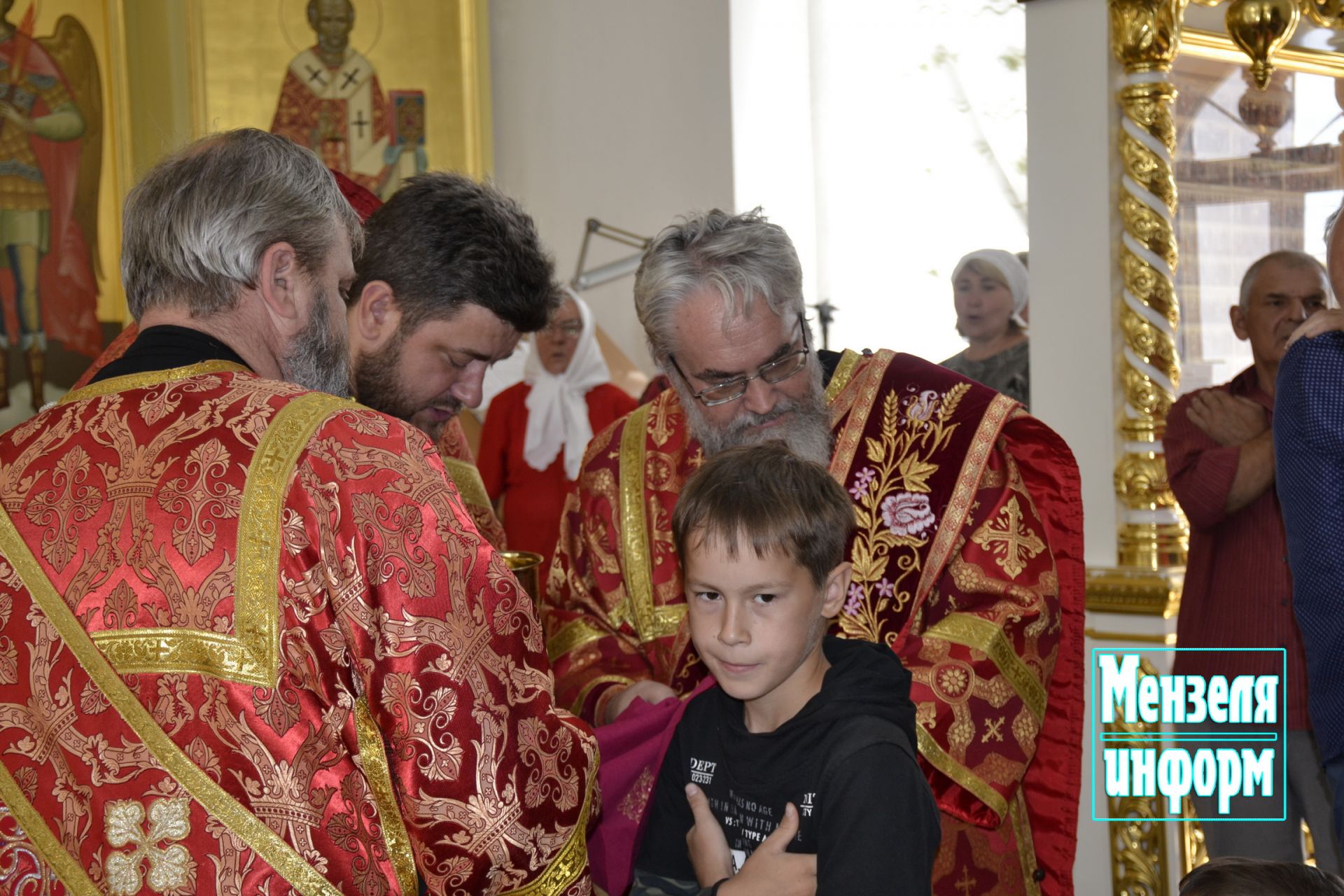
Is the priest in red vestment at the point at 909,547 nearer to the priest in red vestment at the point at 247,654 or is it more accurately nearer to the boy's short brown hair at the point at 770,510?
the boy's short brown hair at the point at 770,510

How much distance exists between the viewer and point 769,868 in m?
1.69

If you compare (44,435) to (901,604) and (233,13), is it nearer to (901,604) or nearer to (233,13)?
(901,604)

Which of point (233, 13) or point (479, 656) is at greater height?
point (233, 13)

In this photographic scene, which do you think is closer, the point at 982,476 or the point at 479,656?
the point at 479,656

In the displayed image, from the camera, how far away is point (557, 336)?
20.6 feet

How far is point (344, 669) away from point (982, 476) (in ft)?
4.03

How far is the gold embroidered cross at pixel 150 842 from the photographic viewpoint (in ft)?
4.90

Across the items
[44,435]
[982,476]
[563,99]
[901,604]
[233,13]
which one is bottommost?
[901,604]

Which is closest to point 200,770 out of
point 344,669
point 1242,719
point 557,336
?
point 344,669

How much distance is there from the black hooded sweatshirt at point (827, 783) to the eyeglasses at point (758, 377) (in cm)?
59

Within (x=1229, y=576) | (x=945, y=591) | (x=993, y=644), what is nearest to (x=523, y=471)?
(x=1229, y=576)

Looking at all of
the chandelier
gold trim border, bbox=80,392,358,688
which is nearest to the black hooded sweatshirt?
gold trim border, bbox=80,392,358,688

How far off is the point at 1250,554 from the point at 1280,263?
0.88 metres

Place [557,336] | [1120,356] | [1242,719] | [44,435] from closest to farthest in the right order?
[44,435]
[1242,719]
[1120,356]
[557,336]
